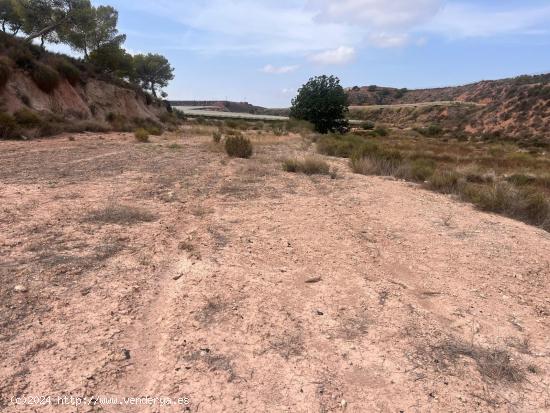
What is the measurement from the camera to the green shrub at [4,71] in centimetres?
2295

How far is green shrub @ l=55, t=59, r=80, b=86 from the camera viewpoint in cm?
2990

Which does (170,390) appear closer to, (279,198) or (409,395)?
(409,395)

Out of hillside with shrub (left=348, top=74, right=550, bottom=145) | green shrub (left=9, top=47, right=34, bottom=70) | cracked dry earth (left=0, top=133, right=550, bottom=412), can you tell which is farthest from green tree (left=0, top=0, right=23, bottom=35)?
hillside with shrub (left=348, top=74, right=550, bottom=145)

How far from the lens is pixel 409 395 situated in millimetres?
3105

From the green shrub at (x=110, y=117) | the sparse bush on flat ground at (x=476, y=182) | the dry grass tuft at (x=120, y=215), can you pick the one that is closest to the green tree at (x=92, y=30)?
the green shrub at (x=110, y=117)

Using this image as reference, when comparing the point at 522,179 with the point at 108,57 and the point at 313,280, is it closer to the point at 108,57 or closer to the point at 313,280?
the point at 313,280

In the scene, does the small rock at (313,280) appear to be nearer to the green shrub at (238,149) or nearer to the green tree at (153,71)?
the green shrub at (238,149)

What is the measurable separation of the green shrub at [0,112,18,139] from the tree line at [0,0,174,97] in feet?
48.3

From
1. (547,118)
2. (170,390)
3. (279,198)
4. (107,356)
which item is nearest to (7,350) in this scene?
(107,356)

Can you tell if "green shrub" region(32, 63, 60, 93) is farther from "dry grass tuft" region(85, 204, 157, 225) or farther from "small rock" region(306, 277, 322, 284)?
"small rock" region(306, 277, 322, 284)

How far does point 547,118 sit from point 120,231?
2429 inches

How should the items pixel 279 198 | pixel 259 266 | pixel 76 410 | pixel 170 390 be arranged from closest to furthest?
pixel 76 410
pixel 170 390
pixel 259 266
pixel 279 198

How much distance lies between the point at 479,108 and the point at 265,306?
77974mm

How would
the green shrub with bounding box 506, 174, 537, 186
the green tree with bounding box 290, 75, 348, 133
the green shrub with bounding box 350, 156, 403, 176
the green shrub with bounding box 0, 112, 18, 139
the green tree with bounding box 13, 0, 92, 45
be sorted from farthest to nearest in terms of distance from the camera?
1. the green tree with bounding box 290, 75, 348, 133
2. the green tree with bounding box 13, 0, 92, 45
3. the green shrub with bounding box 0, 112, 18, 139
4. the green shrub with bounding box 506, 174, 537, 186
5. the green shrub with bounding box 350, 156, 403, 176
